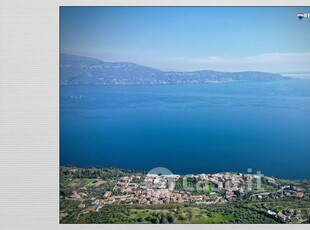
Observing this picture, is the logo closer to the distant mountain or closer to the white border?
the white border

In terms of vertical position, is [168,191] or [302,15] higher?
[302,15]

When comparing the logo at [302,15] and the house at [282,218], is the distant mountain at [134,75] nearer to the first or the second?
the logo at [302,15]

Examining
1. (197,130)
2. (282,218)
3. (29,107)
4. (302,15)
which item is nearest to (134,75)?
(197,130)

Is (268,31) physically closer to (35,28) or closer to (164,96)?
(164,96)

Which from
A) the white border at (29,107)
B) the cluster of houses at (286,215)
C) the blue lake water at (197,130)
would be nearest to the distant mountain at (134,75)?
the blue lake water at (197,130)

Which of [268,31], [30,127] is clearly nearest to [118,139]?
[30,127]

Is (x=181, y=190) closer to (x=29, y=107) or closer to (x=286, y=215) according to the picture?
(x=286, y=215)
